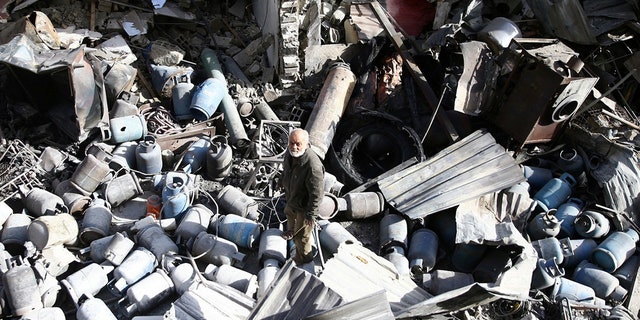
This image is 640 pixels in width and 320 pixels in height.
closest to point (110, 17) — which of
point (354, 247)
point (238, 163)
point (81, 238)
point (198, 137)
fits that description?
point (198, 137)

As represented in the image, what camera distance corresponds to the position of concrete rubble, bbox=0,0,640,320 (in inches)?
242

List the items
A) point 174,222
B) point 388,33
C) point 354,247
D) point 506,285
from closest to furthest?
point 506,285 → point 354,247 → point 174,222 → point 388,33

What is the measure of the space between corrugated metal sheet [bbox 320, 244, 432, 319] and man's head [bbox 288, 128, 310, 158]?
1340 mm

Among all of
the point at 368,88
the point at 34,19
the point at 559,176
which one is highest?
the point at 34,19

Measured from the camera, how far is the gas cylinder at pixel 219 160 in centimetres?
754

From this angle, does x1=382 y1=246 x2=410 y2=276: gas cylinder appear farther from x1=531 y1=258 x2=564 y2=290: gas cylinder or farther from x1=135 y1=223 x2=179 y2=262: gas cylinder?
x1=135 y1=223 x2=179 y2=262: gas cylinder

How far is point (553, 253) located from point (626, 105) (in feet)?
10.1

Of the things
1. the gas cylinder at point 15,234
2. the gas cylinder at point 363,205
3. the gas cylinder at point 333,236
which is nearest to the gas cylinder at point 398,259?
the gas cylinder at point 333,236

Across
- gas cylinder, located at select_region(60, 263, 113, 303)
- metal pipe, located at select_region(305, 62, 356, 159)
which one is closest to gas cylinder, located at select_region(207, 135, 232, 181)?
metal pipe, located at select_region(305, 62, 356, 159)

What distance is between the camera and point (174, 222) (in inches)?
273

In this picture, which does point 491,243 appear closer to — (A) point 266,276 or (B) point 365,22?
(A) point 266,276

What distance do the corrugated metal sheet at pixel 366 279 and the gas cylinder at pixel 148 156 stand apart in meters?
2.77

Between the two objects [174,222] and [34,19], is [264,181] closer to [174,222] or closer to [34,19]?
[174,222]

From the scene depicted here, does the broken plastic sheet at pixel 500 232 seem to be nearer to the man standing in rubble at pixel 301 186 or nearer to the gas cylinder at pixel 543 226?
the gas cylinder at pixel 543 226
